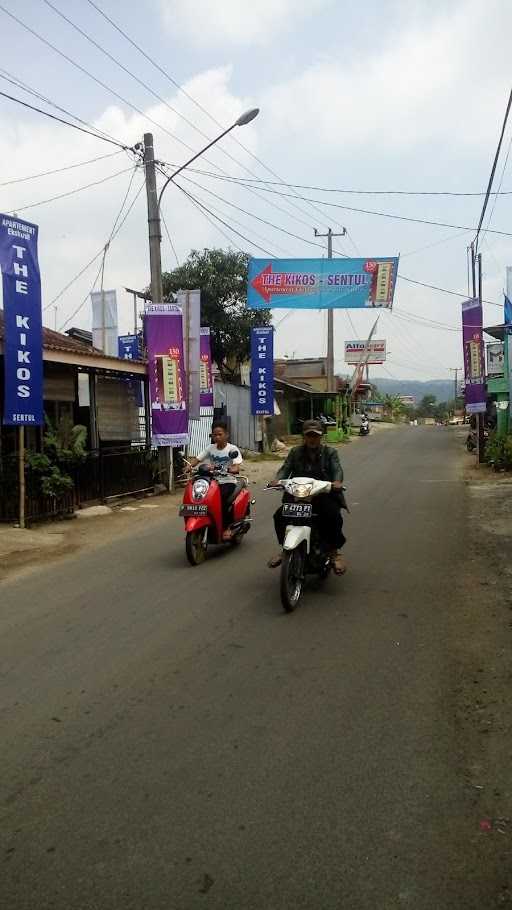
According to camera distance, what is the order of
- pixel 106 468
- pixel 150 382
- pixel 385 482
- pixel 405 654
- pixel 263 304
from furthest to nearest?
pixel 263 304
pixel 385 482
pixel 150 382
pixel 106 468
pixel 405 654

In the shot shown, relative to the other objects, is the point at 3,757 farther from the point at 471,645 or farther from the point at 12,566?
the point at 12,566

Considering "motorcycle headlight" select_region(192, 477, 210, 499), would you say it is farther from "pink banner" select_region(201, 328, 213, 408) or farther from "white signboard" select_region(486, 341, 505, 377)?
"white signboard" select_region(486, 341, 505, 377)

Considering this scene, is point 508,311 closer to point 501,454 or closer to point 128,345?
point 501,454

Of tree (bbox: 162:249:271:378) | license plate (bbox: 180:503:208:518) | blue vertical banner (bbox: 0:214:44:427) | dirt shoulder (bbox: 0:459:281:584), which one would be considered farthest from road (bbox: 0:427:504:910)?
tree (bbox: 162:249:271:378)

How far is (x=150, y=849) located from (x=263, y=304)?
18914 mm

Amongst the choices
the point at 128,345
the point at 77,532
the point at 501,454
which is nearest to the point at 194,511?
the point at 77,532

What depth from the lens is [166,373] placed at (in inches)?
561

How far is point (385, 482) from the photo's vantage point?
646 inches

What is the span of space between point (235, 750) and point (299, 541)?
2637 millimetres

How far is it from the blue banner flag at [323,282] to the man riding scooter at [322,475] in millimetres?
14216

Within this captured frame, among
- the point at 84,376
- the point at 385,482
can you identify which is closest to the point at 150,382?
the point at 84,376

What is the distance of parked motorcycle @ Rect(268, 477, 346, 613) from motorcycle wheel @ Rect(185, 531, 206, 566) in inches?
60.8

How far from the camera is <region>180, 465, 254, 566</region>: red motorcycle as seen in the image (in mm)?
7598

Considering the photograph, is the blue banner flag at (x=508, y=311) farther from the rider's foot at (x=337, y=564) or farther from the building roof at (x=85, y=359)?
the rider's foot at (x=337, y=564)
